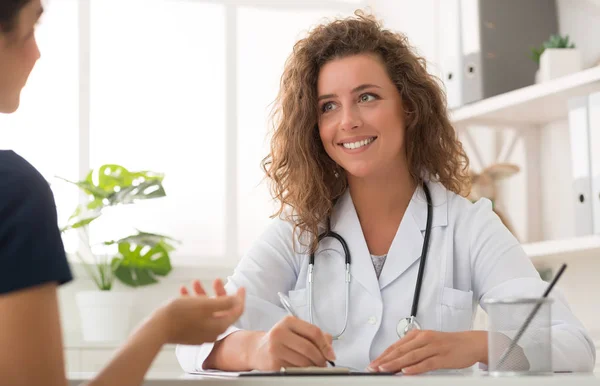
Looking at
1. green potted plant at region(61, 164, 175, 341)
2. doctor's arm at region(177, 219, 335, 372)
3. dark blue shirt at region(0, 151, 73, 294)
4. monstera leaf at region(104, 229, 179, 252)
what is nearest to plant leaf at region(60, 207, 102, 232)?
green potted plant at region(61, 164, 175, 341)

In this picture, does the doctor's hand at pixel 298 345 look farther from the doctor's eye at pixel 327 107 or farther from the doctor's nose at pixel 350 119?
the doctor's eye at pixel 327 107

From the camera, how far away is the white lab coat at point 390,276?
1.73m

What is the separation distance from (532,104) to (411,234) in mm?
1081

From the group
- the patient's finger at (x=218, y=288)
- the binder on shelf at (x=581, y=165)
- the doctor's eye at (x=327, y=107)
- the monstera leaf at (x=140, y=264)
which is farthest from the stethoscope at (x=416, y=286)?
the monstera leaf at (x=140, y=264)

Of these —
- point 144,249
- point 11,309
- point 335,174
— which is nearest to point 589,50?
point 335,174

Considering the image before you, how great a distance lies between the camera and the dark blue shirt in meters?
0.78

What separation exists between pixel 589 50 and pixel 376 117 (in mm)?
1240

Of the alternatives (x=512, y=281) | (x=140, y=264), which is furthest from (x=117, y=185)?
(x=512, y=281)

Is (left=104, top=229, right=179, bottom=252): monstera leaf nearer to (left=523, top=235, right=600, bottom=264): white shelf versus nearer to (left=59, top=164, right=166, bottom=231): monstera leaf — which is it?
(left=59, top=164, right=166, bottom=231): monstera leaf

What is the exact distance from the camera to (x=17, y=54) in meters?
0.86

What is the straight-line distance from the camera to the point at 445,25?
2.98 meters

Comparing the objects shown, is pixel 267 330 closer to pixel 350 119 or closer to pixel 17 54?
pixel 350 119

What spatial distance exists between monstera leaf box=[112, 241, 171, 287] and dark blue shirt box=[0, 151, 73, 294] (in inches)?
102

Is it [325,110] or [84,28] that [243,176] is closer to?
[84,28]
